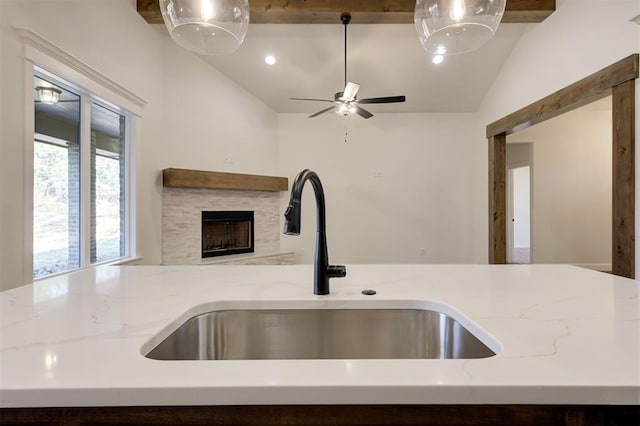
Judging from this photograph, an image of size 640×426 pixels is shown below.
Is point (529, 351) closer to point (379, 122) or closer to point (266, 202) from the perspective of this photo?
point (266, 202)

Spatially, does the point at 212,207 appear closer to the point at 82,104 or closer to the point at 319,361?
the point at 82,104

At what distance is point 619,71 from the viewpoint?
2.77 meters

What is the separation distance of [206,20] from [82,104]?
190 cm

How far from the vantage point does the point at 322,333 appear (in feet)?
3.18

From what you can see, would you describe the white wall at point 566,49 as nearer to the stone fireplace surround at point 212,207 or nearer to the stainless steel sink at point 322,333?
the stainless steel sink at point 322,333

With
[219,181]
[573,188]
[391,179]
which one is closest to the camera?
[219,181]

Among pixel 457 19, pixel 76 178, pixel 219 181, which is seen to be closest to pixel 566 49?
pixel 457 19

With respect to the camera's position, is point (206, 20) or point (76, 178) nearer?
point (206, 20)

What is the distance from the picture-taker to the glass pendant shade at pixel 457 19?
1.48 m

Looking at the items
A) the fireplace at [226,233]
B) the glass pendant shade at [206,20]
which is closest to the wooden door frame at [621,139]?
the glass pendant shade at [206,20]

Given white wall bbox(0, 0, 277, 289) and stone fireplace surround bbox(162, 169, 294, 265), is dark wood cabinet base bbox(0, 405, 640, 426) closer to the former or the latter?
white wall bbox(0, 0, 277, 289)

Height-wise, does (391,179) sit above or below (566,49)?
below

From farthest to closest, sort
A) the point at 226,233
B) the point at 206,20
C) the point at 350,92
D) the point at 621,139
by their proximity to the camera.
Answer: the point at 226,233, the point at 350,92, the point at 621,139, the point at 206,20

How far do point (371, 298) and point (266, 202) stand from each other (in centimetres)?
458
